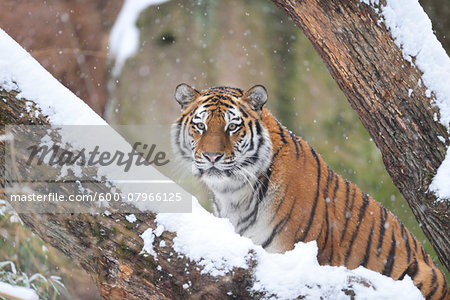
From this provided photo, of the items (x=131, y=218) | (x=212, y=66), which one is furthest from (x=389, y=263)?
(x=212, y=66)

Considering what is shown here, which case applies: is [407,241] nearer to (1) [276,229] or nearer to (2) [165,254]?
(1) [276,229]

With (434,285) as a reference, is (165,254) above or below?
above

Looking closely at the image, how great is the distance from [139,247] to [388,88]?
4.09ft

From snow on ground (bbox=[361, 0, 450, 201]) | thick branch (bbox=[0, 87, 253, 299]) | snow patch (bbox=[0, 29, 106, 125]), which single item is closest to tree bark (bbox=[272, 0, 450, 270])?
snow on ground (bbox=[361, 0, 450, 201])

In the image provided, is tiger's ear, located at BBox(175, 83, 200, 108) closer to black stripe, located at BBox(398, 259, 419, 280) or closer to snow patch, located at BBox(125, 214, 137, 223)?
snow patch, located at BBox(125, 214, 137, 223)

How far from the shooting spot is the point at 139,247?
1942mm

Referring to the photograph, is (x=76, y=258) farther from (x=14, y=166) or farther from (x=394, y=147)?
(x=394, y=147)

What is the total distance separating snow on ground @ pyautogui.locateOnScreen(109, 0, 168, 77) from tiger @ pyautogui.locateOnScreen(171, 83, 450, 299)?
2832 mm

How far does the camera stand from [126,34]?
216 inches

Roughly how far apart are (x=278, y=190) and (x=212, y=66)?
2.81 m

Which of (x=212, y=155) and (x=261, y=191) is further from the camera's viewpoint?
(x=261, y=191)

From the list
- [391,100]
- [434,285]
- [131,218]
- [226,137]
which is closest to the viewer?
[131,218]

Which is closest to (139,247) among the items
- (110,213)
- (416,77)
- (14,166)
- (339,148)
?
(110,213)

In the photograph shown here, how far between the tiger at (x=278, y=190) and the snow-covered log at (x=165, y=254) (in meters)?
0.66
